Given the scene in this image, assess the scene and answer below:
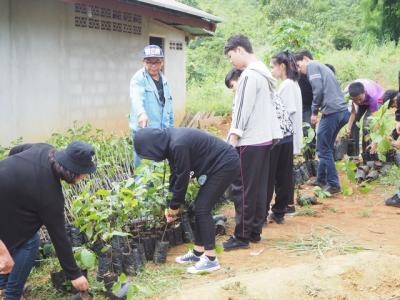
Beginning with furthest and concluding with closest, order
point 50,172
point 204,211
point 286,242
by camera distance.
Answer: point 286,242
point 204,211
point 50,172

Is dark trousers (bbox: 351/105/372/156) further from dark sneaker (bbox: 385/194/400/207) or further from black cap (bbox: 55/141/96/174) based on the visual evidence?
→ black cap (bbox: 55/141/96/174)

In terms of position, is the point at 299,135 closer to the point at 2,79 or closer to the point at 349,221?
the point at 349,221

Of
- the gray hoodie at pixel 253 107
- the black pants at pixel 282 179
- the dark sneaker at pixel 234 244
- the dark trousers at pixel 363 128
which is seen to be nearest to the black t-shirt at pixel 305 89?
the dark trousers at pixel 363 128

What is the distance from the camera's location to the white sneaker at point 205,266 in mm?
3910

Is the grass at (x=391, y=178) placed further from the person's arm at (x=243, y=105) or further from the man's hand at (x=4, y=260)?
the man's hand at (x=4, y=260)

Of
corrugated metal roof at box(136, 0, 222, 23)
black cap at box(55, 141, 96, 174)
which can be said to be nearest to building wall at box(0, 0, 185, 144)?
corrugated metal roof at box(136, 0, 222, 23)

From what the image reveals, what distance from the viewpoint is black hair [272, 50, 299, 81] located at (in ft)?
16.7

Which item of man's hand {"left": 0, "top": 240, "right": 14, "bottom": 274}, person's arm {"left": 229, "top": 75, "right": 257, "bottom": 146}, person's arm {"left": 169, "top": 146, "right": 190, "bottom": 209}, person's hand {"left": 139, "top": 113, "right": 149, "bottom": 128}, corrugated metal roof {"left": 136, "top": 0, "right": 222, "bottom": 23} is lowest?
man's hand {"left": 0, "top": 240, "right": 14, "bottom": 274}

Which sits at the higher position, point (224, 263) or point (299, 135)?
point (299, 135)

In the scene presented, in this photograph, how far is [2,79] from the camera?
688cm

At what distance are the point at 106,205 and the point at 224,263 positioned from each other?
41.2 inches

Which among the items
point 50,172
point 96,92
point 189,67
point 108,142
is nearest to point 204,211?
point 50,172

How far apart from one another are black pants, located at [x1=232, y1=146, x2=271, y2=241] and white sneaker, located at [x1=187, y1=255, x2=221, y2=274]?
54 centimetres

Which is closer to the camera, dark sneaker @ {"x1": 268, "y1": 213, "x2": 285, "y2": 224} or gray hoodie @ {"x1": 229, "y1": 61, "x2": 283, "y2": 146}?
gray hoodie @ {"x1": 229, "y1": 61, "x2": 283, "y2": 146}
